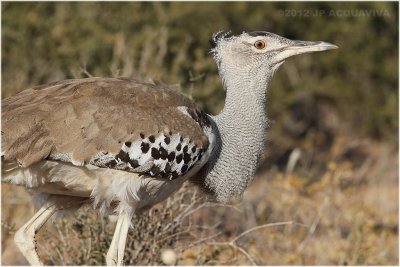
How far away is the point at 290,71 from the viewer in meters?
8.59

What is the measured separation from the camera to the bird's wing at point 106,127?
3.55m

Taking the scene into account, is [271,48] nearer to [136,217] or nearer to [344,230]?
[136,217]

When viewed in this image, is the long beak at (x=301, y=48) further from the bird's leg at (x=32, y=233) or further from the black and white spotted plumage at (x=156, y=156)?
A: the bird's leg at (x=32, y=233)

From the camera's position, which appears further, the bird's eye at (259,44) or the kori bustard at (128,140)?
the bird's eye at (259,44)

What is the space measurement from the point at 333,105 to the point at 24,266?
16.8 feet

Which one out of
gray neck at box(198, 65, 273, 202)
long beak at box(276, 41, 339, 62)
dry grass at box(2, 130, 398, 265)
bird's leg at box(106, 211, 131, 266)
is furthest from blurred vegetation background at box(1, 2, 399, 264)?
long beak at box(276, 41, 339, 62)

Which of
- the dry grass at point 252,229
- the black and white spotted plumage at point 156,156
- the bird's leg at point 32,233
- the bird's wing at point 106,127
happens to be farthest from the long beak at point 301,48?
the bird's leg at point 32,233

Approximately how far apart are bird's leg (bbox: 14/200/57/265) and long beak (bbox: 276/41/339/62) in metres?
1.22

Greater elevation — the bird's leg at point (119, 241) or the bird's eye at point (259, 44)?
the bird's eye at point (259, 44)

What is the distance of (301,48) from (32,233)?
4.73 ft

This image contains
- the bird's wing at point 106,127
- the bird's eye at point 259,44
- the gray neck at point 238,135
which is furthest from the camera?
the bird's eye at point 259,44

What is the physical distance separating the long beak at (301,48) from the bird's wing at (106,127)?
0.51 metres

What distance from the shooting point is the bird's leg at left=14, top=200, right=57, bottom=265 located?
3.94m

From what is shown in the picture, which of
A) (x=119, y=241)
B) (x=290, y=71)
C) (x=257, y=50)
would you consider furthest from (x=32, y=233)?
(x=290, y=71)
